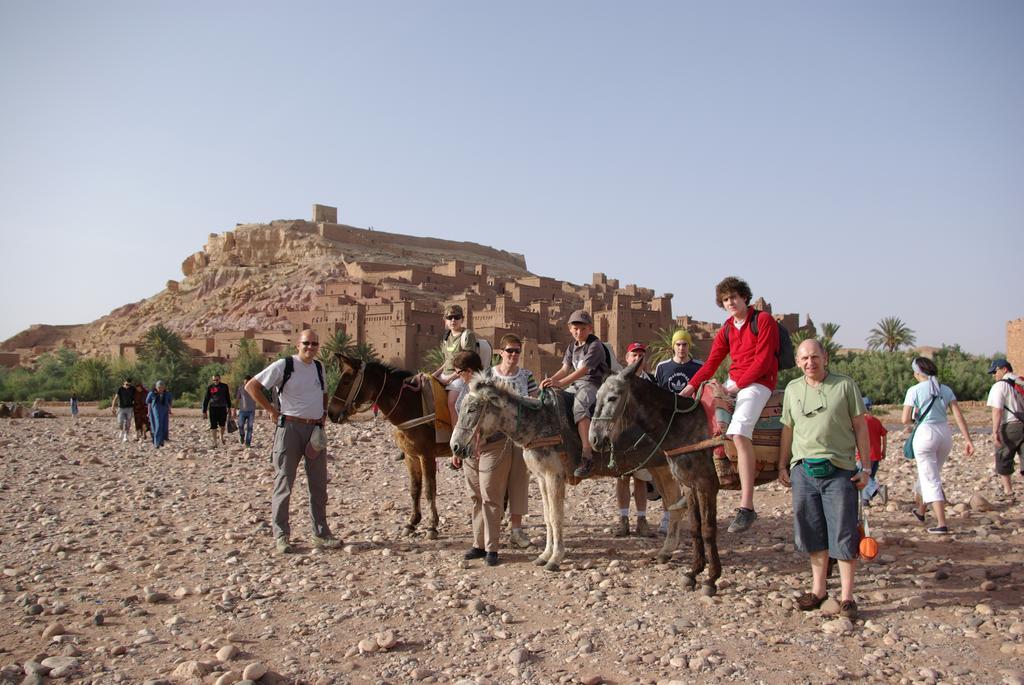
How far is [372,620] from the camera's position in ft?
18.2

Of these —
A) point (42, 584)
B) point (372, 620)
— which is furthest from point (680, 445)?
point (42, 584)

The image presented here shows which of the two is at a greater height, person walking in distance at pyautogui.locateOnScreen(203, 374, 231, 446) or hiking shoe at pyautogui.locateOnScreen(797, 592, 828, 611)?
person walking in distance at pyautogui.locateOnScreen(203, 374, 231, 446)

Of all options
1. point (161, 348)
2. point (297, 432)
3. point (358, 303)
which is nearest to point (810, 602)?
point (297, 432)

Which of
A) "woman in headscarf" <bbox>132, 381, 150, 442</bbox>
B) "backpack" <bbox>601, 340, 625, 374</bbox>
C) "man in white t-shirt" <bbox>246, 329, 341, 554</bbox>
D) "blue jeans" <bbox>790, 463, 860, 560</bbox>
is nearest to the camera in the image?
"blue jeans" <bbox>790, 463, 860, 560</bbox>

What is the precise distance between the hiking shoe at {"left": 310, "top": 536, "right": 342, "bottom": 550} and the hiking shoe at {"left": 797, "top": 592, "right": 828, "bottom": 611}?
4355mm

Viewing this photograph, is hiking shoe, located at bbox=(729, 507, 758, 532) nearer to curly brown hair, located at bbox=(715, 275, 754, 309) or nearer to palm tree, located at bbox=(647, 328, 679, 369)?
curly brown hair, located at bbox=(715, 275, 754, 309)

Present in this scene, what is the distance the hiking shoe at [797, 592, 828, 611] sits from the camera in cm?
550

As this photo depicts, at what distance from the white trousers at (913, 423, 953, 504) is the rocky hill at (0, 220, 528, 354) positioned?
78169 mm

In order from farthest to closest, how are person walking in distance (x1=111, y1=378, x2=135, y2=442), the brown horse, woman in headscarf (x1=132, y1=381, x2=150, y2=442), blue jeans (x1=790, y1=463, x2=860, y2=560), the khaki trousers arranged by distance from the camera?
person walking in distance (x1=111, y1=378, x2=135, y2=442)
woman in headscarf (x1=132, y1=381, x2=150, y2=442)
the brown horse
the khaki trousers
blue jeans (x1=790, y1=463, x2=860, y2=560)

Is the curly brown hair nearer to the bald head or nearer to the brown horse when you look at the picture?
the bald head

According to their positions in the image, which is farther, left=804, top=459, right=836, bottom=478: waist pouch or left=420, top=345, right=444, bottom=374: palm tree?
left=420, top=345, right=444, bottom=374: palm tree

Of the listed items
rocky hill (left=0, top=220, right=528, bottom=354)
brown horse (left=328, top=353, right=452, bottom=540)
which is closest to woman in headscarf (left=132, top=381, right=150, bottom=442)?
brown horse (left=328, top=353, right=452, bottom=540)

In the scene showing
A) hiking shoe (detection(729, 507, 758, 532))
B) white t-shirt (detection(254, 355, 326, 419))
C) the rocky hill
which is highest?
the rocky hill

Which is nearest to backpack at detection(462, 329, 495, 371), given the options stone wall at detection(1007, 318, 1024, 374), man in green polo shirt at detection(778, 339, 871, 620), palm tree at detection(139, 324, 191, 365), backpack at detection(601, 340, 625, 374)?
backpack at detection(601, 340, 625, 374)
